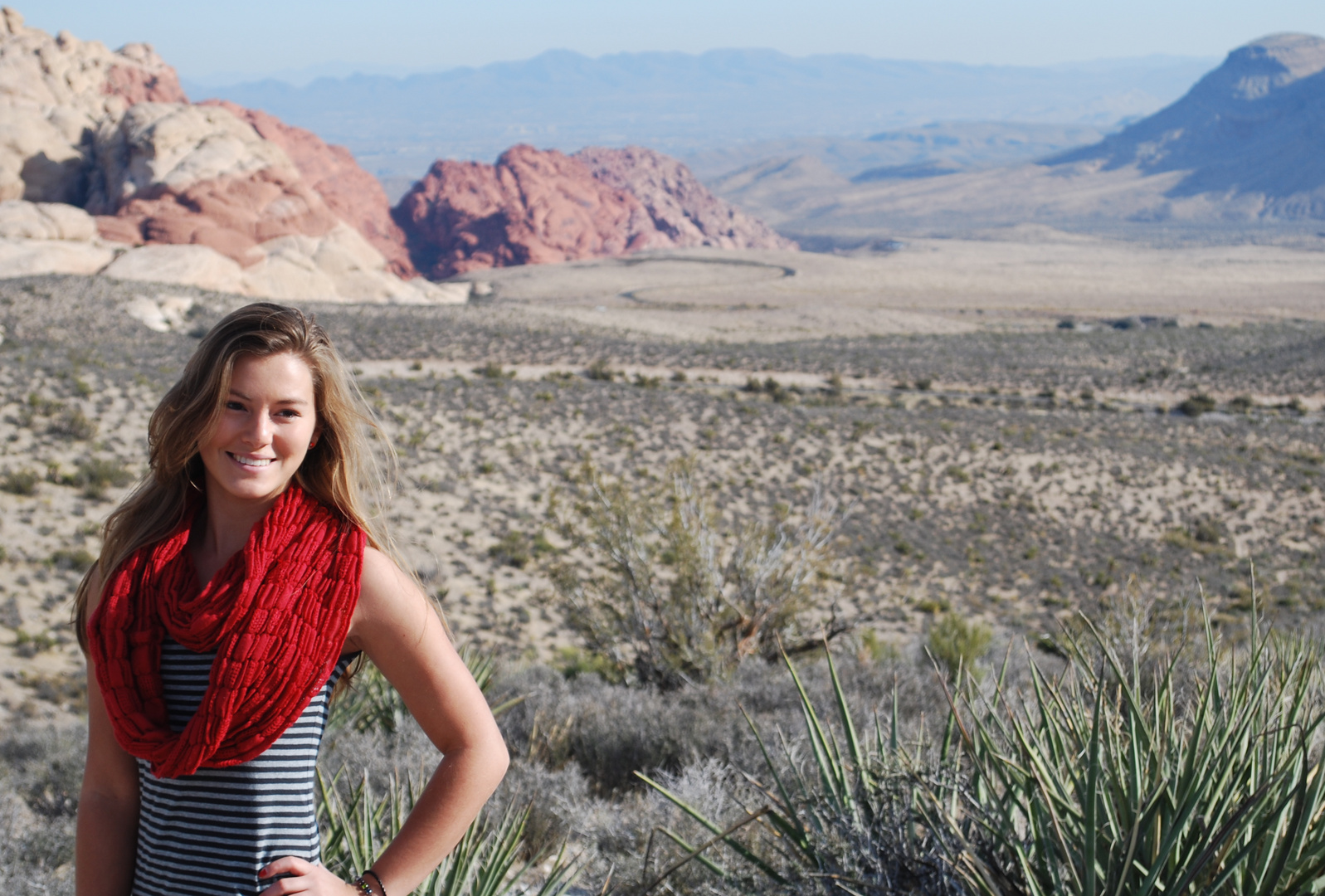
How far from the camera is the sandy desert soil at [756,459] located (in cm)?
1250

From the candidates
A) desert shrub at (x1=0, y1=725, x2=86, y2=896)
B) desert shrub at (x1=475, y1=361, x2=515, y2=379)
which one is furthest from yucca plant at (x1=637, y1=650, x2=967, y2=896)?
desert shrub at (x1=475, y1=361, x2=515, y2=379)

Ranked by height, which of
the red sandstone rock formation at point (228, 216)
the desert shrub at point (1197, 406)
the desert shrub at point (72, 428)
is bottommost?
the desert shrub at point (1197, 406)

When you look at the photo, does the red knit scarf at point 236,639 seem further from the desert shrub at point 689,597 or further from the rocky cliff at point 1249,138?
the rocky cliff at point 1249,138

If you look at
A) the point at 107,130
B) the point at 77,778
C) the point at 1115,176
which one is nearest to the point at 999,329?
the point at 107,130

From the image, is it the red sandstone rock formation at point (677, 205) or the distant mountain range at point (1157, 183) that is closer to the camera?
the red sandstone rock formation at point (677, 205)

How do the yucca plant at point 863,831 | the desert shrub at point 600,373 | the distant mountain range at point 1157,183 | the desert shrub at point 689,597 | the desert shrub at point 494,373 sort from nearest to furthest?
the yucca plant at point 863,831
the desert shrub at point 689,597
the desert shrub at point 494,373
the desert shrub at point 600,373
the distant mountain range at point 1157,183

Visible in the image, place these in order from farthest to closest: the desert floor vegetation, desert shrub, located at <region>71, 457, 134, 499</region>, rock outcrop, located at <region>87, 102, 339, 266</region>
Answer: rock outcrop, located at <region>87, 102, 339, 266</region> < desert shrub, located at <region>71, 457, 134, 499</region> < the desert floor vegetation

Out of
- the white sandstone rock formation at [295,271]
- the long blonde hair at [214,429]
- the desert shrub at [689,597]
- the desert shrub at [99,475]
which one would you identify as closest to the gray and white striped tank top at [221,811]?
the long blonde hair at [214,429]

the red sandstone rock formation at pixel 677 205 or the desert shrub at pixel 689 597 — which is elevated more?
the red sandstone rock formation at pixel 677 205

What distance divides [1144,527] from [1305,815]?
675 inches

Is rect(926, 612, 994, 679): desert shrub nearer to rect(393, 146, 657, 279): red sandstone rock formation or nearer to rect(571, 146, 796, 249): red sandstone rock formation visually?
rect(393, 146, 657, 279): red sandstone rock formation

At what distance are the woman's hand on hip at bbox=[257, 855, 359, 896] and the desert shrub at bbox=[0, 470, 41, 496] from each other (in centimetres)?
1322

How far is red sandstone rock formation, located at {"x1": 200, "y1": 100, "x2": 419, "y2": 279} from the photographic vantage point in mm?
70500

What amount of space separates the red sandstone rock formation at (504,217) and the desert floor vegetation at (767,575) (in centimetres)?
4536
